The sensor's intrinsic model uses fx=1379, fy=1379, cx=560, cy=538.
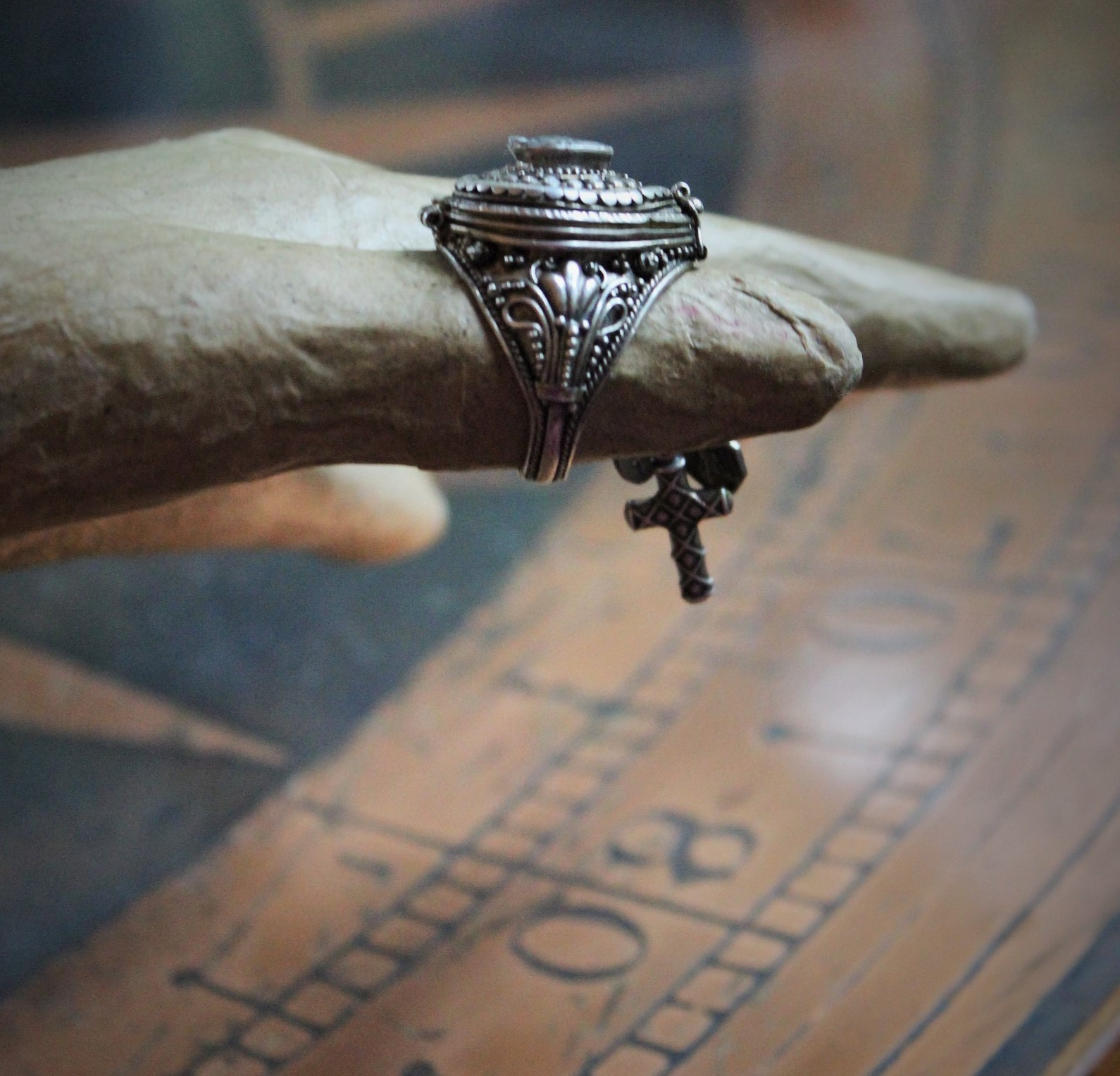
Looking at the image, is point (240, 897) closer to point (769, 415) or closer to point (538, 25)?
point (769, 415)

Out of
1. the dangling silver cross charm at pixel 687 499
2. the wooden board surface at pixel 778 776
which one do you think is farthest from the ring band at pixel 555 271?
the wooden board surface at pixel 778 776

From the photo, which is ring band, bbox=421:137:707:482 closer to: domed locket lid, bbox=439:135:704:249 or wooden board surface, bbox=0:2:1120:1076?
domed locket lid, bbox=439:135:704:249

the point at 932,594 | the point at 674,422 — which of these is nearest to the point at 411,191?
the point at 674,422

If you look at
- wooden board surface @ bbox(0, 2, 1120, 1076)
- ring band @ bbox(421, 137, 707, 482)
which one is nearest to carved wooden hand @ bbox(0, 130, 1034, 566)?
ring band @ bbox(421, 137, 707, 482)

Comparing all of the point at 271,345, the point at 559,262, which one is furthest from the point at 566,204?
the point at 271,345

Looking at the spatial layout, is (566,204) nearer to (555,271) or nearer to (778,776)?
(555,271)

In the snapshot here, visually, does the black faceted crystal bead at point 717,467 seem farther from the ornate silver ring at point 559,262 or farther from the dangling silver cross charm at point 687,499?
the ornate silver ring at point 559,262
